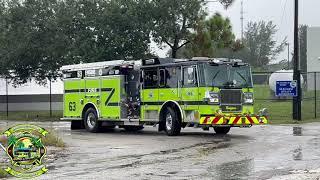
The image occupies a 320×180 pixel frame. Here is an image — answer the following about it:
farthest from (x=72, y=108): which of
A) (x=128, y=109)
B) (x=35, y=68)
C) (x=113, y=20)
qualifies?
(x=35, y=68)

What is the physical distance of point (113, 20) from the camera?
28.6m

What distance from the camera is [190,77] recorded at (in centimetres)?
1852

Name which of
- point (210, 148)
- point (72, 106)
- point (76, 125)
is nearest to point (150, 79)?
point (72, 106)

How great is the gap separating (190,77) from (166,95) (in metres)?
1.30

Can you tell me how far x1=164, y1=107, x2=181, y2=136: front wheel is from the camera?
18875 mm

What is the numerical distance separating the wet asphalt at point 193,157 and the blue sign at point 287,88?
6.00 metres

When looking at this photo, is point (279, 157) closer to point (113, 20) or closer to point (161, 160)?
point (161, 160)

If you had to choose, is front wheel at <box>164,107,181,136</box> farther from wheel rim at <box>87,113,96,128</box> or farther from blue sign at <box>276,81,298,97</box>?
blue sign at <box>276,81,298,97</box>

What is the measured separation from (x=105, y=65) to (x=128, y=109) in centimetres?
206

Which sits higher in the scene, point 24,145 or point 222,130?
point 24,145

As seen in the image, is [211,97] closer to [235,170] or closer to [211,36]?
[235,170]

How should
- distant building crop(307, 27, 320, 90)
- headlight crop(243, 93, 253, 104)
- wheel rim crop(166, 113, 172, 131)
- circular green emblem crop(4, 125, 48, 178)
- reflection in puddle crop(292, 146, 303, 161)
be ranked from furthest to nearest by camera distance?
distant building crop(307, 27, 320, 90)
wheel rim crop(166, 113, 172, 131)
headlight crop(243, 93, 253, 104)
reflection in puddle crop(292, 146, 303, 161)
circular green emblem crop(4, 125, 48, 178)

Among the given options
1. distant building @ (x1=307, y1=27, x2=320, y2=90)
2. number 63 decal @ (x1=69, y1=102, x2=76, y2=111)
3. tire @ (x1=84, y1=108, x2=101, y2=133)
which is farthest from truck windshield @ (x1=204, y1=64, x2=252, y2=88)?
distant building @ (x1=307, y1=27, x2=320, y2=90)

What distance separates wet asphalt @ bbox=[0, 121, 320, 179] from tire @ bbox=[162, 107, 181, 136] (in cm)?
27
